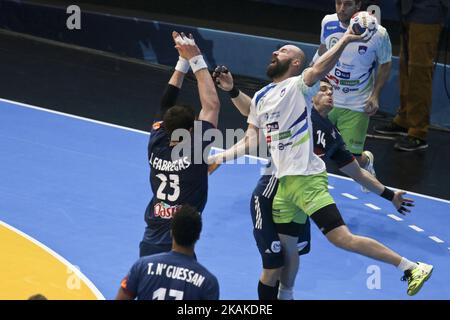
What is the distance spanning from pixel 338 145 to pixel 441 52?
6.87m

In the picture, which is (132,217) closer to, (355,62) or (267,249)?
(267,249)

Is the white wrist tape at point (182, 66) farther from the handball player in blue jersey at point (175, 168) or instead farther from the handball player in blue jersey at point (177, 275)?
the handball player in blue jersey at point (177, 275)

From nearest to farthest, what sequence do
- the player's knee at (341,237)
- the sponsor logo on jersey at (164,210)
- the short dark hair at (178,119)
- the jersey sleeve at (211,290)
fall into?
the jersey sleeve at (211,290) → the short dark hair at (178,119) → the sponsor logo on jersey at (164,210) → the player's knee at (341,237)

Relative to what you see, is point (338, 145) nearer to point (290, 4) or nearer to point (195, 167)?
point (195, 167)

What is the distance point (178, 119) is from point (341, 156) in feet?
8.49

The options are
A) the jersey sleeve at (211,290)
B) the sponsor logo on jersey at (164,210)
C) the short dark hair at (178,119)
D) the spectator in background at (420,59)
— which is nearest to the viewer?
the jersey sleeve at (211,290)

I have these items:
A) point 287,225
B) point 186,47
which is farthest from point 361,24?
point 287,225

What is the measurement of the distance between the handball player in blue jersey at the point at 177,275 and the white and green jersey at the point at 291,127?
2.05 meters

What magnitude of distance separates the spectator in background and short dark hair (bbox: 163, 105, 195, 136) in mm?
6309

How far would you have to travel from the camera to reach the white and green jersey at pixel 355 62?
1148cm

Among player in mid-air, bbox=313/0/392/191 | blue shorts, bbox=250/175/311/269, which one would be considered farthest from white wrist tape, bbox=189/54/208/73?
player in mid-air, bbox=313/0/392/191

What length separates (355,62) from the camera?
11602mm

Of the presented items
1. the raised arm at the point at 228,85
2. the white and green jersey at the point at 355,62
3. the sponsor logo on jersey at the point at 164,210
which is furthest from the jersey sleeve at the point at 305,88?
Answer: the white and green jersey at the point at 355,62
